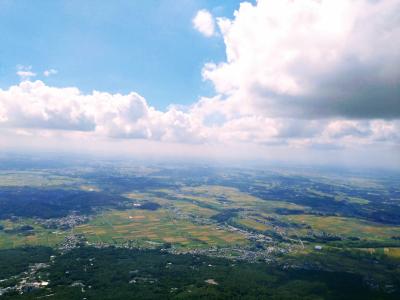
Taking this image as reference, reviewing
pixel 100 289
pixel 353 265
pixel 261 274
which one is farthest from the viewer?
pixel 353 265

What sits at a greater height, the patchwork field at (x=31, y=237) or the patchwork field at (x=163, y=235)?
the patchwork field at (x=163, y=235)

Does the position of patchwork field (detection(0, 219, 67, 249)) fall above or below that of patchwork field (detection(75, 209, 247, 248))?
below

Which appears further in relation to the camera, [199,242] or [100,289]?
[199,242]

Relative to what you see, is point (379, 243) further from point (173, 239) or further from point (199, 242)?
point (173, 239)

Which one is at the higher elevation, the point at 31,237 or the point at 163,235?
the point at 163,235

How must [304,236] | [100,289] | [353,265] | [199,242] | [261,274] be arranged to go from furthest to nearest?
[304,236] → [199,242] → [353,265] → [261,274] → [100,289]

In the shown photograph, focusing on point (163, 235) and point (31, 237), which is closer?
point (31, 237)

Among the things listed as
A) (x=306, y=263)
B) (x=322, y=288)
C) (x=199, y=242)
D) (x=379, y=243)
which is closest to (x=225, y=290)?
(x=322, y=288)

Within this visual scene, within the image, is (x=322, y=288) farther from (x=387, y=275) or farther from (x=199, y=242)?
(x=199, y=242)

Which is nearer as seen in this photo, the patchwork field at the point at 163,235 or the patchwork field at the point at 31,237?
the patchwork field at the point at 31,237

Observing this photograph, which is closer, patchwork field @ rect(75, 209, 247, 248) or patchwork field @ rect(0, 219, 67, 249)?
patchwork field @ rect(0, 219, 67, 249)
